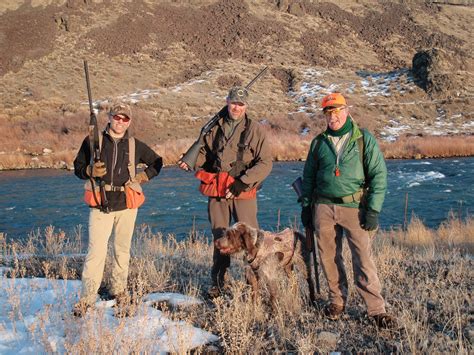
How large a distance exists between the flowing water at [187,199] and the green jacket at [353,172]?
6847 millimetres

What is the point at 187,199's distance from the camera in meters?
16.2

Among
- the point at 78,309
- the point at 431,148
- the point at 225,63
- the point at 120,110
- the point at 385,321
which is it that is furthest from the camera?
the point at 225,63

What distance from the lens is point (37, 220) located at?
44.5ft

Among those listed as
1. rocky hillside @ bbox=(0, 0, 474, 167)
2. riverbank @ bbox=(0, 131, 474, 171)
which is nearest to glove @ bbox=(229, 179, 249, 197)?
riverbank @ bbox=(0, 131, 474, 171)

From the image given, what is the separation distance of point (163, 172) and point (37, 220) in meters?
7.75

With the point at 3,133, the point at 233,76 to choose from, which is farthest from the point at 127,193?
the point at 233,76

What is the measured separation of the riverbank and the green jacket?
18368 mm

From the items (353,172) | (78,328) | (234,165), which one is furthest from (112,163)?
(353,172)

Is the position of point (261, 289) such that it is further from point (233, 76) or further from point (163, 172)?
point (233, 76)

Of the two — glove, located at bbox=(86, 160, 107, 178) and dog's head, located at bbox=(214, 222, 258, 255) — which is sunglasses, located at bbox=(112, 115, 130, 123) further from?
dog's head, located at bbox=(214, 222, 258, 255)

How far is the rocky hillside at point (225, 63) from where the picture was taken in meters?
28.6

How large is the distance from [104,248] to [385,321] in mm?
2851

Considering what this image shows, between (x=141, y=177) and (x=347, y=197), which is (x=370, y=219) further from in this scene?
(x=141, y=177)

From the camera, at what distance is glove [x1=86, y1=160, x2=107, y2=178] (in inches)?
175
